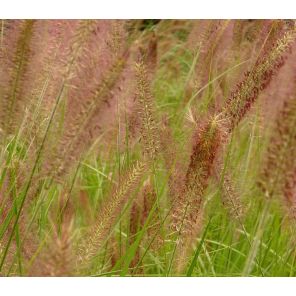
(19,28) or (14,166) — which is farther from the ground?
(19,28)

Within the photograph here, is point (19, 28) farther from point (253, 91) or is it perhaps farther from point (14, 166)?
point (253, 91)

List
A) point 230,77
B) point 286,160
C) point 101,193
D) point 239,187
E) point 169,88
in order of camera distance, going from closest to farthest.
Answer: point 286,160, point 239,187, point 230,77, point 101,193, point 169,88

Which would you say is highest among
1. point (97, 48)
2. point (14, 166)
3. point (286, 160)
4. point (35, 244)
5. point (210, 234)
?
point (97, 48)

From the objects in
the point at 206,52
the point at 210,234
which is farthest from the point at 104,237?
the point at 206,52

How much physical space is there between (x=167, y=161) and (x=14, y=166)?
32cm

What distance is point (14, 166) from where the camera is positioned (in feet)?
3.97

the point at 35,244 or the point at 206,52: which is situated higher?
the point at 206,52

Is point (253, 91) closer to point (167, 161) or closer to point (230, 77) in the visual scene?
point (167, 161)

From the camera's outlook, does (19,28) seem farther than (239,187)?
No

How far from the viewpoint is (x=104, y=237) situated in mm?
1163

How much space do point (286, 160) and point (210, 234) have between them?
2.53 feet

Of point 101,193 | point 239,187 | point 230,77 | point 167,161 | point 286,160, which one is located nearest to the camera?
point 286,160

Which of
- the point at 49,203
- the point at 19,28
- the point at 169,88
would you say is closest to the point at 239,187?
the point at 49,203

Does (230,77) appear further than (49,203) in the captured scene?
Yes
